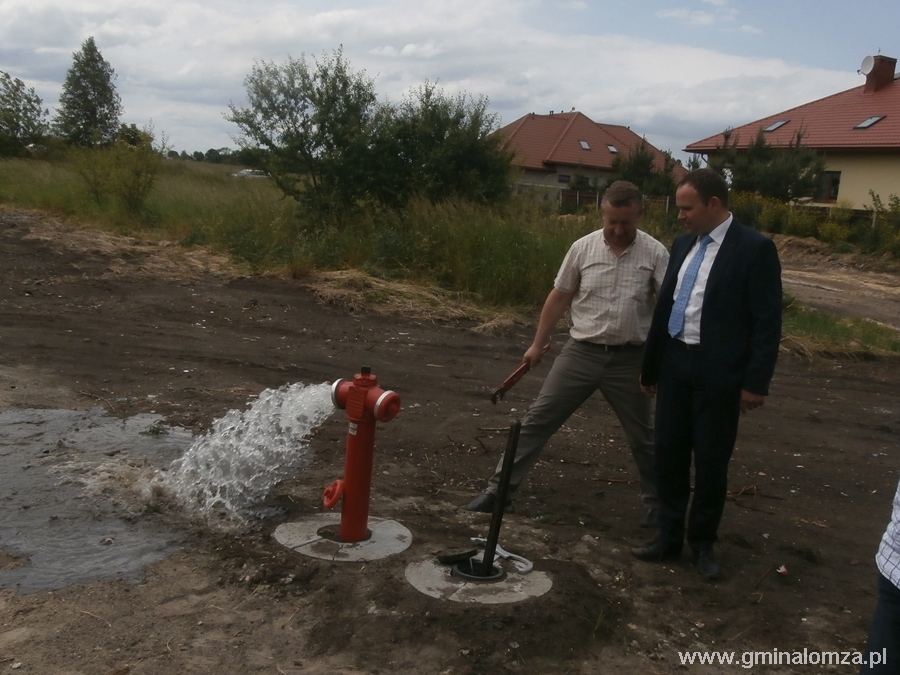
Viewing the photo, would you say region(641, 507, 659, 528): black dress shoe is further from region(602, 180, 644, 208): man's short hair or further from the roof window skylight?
the roof window skylight

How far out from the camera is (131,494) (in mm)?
4953

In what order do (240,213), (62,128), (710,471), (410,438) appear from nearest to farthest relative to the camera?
(710,471)
(410,438)
(240,213)
(62,128)

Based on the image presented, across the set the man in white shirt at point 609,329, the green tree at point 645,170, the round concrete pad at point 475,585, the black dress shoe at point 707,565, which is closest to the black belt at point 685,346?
the man in white shirt at point 609,329

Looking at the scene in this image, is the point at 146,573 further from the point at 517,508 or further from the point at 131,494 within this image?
the point at 517,508

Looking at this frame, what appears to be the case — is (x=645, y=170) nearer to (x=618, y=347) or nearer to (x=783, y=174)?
(x=783, y=174)

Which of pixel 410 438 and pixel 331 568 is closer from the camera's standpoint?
pixel 331 568

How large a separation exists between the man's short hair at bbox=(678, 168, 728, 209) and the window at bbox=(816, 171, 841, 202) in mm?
35217

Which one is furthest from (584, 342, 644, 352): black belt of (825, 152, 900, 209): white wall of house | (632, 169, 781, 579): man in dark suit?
(825, 152, 900, 209): white wall of house

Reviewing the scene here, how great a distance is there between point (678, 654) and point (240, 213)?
1405 centimetres

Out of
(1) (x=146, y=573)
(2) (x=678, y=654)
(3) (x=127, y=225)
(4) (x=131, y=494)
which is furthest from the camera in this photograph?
(3) (x=127, y=225)

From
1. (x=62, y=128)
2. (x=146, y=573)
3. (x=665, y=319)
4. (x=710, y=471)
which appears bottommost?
(x=146, y=573)

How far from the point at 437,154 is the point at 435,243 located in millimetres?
2589

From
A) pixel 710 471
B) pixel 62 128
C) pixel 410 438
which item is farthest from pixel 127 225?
pixel 62 128

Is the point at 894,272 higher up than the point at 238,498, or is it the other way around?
the point at 894,272
